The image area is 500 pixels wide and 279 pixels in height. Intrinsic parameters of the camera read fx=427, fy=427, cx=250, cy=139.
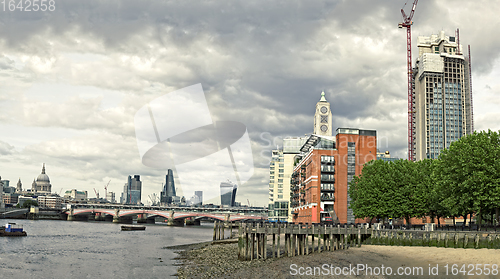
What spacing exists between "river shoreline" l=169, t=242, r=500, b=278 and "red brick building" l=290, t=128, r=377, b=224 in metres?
55.9

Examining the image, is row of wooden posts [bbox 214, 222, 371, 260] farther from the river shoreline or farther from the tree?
the tree

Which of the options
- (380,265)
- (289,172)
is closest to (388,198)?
(380,265)

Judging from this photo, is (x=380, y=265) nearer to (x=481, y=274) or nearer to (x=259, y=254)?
(x=481, y=274)

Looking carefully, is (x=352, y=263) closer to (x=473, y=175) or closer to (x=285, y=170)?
(x=473, y=175)

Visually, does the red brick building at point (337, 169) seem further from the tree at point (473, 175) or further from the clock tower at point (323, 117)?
the clock tower at point (323, 117)

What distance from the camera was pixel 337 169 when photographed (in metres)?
113

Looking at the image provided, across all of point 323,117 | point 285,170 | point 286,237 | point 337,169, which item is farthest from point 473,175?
point 285,170

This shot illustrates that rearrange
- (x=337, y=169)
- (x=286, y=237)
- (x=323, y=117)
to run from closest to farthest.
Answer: (x=286, y=237) < (x=337, y=169) < (x=323, y=117)

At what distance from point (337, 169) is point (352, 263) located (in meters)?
70.1

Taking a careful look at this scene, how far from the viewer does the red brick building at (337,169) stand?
365ft

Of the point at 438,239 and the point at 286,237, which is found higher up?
the point at 286,237

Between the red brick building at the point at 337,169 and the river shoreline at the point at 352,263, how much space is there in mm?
55855

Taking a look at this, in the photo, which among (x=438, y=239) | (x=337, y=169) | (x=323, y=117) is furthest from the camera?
(x=323, y=117)

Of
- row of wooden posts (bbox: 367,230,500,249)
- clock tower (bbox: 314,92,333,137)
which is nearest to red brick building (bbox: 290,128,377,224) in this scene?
row of wooden posts (bbox: 367,230,500,249)
